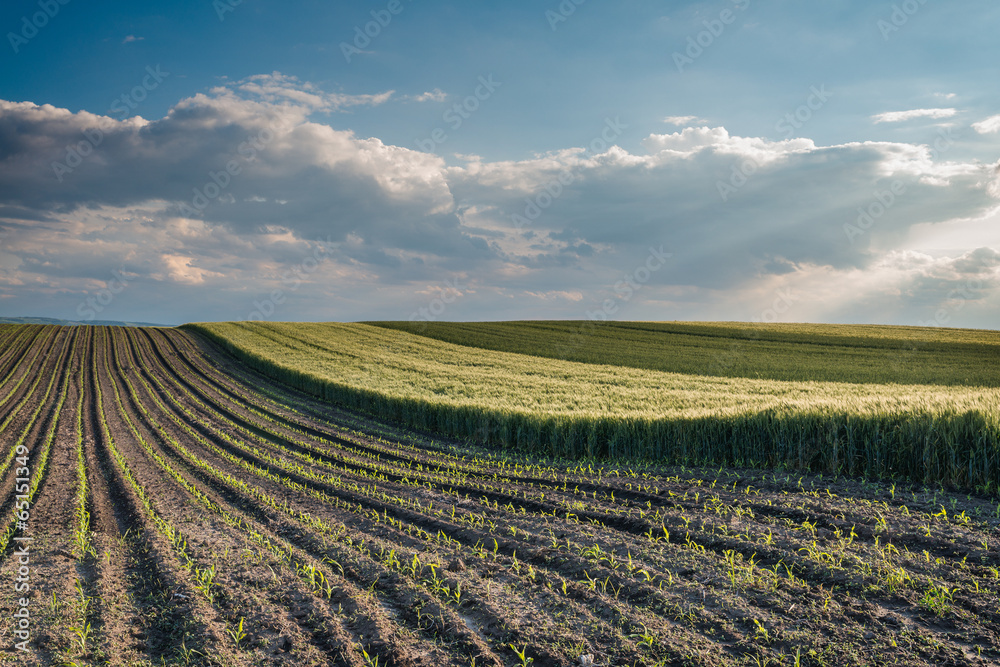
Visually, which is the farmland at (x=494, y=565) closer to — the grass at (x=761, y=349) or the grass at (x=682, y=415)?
the grass at (x=682, y=415)

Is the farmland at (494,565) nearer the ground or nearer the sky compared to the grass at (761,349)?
nearer the ground

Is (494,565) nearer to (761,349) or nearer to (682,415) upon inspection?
(682,415)

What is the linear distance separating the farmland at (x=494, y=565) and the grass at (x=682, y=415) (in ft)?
2.75

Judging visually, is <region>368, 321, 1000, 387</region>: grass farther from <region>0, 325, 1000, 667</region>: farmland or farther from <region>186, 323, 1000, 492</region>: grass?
<region>0, 325, 1000, 667</region>: farmland

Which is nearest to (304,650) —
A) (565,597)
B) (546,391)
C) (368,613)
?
(368,613)

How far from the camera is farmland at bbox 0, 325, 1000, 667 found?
4793 millimetres

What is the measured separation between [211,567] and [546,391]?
14.8 metres

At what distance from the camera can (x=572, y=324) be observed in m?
65.4

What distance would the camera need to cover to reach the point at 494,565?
651cm

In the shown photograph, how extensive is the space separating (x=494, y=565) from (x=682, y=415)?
756 centimetres

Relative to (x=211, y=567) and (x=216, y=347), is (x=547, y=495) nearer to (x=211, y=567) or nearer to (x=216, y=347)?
(x=211, y=567)

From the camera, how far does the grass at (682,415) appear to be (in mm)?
9164

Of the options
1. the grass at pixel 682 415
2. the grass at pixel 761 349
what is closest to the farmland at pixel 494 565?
the grass at pixel 682 415

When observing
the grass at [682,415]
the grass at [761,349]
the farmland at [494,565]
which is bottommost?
the farmland at [494,565]
